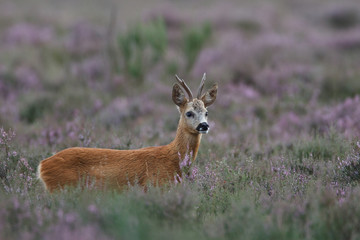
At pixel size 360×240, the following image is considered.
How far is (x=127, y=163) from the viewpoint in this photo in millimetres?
5652

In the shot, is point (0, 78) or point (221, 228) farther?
point (0, 78)

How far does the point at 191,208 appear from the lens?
172 inches

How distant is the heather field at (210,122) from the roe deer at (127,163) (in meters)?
0.22

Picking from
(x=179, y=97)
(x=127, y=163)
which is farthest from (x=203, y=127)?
(x=127, y=163)

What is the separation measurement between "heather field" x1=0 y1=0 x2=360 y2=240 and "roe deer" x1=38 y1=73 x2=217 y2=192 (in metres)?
0.22

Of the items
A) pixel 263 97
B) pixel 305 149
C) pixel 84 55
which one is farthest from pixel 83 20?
pixel 305 149

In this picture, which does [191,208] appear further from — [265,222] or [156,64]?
[156,64]

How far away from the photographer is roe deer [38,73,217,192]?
5.38 m

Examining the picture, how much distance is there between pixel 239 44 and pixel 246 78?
162 inches

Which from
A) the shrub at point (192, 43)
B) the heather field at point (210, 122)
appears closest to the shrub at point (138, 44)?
the heather field at point (210, 122)

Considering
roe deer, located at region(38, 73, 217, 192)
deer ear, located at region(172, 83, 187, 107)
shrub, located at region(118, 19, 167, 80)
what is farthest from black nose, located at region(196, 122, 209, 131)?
shrub, located at region(118, 19, 167, 80)

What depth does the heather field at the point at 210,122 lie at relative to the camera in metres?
A: 4.15

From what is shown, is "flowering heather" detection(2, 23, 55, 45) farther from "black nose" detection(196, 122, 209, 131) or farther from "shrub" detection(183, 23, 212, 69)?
"black nose" detection(196, 122, 209, 131)

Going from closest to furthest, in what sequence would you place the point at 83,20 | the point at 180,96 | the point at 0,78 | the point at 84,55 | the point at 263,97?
1. the point at 180,96
2. the point at 263,97
3. the point at 0,78
4. the point at 84,55
5. the point at 83,20
